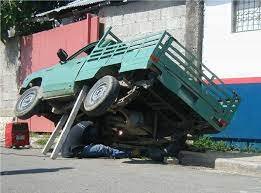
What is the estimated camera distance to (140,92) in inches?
420

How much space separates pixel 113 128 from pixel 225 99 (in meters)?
2.49

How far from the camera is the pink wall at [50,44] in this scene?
1597cm

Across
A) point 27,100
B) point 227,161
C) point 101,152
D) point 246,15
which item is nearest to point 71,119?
point 101,152

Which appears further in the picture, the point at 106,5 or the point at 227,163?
the point at 106,5

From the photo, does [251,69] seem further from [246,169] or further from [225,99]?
[246,169]

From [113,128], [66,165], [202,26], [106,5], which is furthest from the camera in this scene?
[106,5]

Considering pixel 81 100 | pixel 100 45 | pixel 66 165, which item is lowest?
pixel 66 165

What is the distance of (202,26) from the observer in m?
13.6

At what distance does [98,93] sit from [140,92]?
0.81 metres

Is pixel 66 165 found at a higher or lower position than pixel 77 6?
lower

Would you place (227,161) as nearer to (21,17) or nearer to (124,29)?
(124,29)

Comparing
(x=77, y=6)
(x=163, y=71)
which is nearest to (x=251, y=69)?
(x=163, y=71)

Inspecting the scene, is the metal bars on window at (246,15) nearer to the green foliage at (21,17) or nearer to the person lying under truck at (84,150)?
the person lying under truck at (84,150)

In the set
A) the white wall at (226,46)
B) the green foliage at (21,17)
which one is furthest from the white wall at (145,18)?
the green foliage at (21,17)
